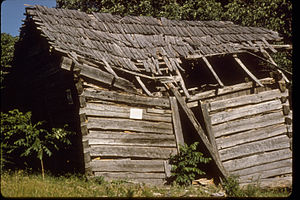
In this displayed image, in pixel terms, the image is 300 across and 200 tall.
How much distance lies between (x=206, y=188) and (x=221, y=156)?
1.12 metres

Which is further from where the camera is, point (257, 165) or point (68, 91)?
point (257, 165)

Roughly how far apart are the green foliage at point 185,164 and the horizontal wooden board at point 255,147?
2.55 feet

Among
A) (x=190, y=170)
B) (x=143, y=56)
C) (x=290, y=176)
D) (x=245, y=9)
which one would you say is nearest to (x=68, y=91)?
(x=143, y=56)

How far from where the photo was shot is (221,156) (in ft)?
26.9

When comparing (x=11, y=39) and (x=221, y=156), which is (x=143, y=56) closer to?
(x=221, y=156)

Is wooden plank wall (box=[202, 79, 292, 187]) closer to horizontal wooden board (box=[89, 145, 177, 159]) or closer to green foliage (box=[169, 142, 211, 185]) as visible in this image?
green foliage (box=[169, 142, 211, 185])

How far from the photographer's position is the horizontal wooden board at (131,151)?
6912 mm

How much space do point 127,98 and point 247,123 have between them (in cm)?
418

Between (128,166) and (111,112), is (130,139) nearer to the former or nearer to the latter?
(128,166)

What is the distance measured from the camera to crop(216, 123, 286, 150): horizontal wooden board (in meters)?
8.32

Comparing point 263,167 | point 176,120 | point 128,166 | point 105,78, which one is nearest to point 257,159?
point 263,167

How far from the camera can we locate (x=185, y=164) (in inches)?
299

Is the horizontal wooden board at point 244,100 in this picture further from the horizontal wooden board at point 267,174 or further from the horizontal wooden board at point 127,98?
the horizontal wooden board at point 267,174

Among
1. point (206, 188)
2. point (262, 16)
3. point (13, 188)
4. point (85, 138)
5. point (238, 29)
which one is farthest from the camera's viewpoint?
point (262, 16)
